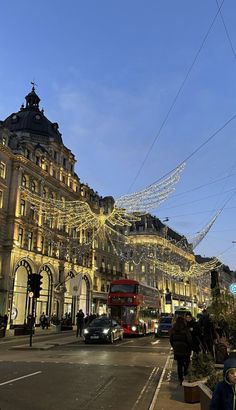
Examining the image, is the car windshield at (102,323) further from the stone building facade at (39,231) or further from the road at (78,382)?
the stone building facade at (39,231)

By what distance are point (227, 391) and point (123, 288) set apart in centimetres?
3119

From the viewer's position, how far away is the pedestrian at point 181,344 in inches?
449

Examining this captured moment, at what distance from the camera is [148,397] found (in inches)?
399

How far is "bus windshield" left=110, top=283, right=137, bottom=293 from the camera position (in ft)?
115

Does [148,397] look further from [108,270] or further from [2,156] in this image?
[108,270]

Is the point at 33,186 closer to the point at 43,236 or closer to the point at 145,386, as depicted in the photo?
the point at 43,236

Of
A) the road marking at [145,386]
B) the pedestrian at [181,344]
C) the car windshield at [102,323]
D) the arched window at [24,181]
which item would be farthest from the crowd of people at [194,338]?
the arched window at [24,181]

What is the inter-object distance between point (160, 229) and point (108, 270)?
3134 cm

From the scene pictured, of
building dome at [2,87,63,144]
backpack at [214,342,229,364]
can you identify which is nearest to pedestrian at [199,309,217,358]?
backpack at [214,342,229,364]

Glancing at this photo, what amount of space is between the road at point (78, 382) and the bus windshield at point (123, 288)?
16.3 m

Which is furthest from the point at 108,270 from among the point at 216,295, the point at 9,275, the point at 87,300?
the point at 216,295

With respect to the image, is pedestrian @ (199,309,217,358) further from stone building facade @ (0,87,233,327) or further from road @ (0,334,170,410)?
stone building facade @ (0,87,233,327)

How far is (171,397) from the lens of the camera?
9602 mm

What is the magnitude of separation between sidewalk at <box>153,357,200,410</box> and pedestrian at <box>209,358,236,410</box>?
14.2 feet
